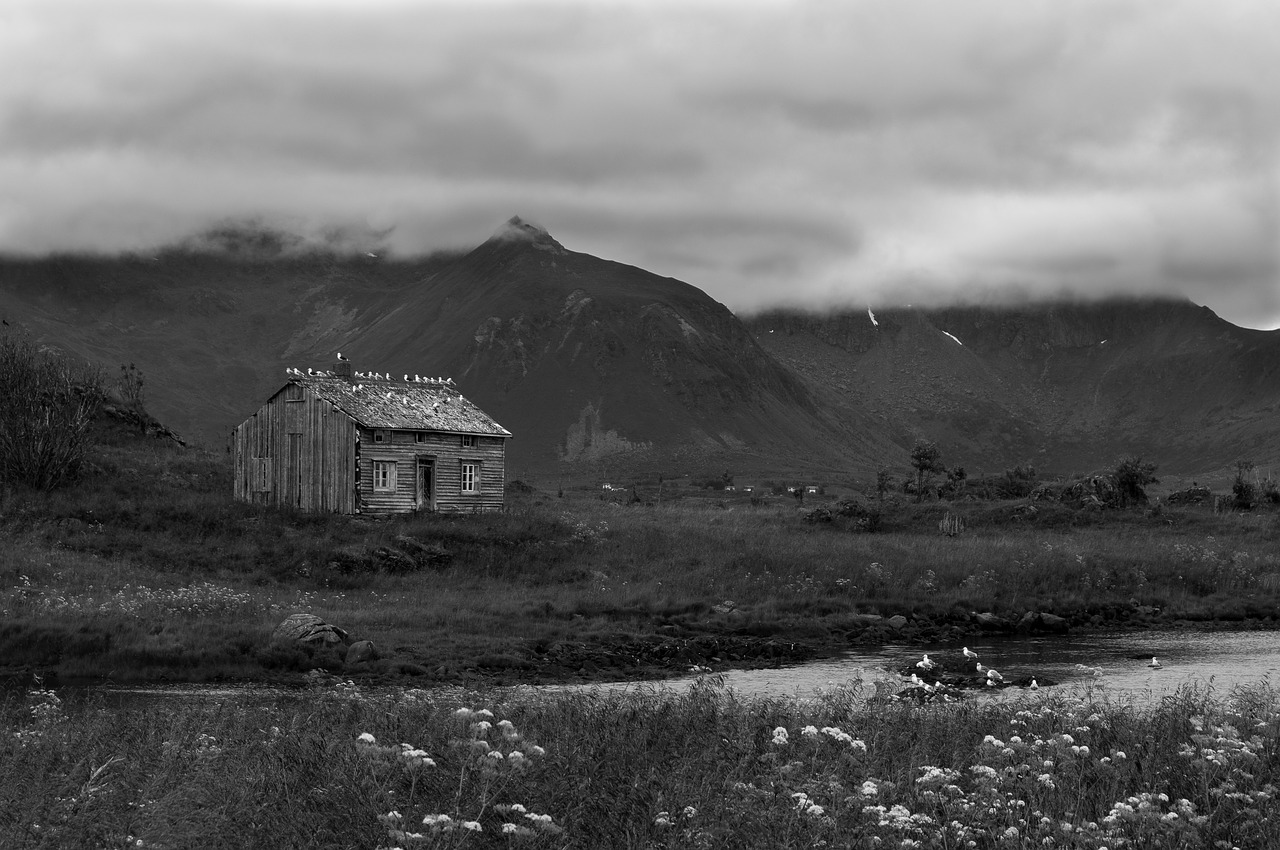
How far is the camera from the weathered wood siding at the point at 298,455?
5184 cm

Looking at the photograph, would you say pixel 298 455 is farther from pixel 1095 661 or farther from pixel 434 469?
A: pixel 1095 661

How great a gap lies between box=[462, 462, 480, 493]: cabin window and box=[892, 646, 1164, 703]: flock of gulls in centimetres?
3037

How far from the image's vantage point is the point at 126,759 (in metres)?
12.4

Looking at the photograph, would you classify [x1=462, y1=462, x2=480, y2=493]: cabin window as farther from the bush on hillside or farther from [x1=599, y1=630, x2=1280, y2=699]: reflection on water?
[x1=599, y1=630, x2=1280, y2=699]: reflection on water

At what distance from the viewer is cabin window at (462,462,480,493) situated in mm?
56562

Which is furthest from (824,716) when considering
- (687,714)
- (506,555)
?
(506,555)

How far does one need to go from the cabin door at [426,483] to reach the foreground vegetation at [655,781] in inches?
1517

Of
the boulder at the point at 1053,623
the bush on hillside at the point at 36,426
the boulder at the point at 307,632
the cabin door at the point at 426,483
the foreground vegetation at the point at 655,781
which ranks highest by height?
the bush on hillside at the point at 36,426

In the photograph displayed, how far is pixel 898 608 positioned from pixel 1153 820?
35365 millimetres

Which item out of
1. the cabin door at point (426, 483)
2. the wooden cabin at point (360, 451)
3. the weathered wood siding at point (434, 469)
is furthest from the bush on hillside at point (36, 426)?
the cabin door at point (426, 483)

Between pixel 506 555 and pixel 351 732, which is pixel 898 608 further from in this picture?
pixel 351 732

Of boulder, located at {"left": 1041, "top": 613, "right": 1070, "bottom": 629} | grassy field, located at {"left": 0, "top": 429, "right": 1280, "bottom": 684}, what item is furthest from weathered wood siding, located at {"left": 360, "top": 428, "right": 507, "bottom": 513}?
boulder, located at {"left": 1041, "top": 613, "right": 1070, "bottom": 629}

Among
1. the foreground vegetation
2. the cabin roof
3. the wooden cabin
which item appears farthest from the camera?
the cabin roof

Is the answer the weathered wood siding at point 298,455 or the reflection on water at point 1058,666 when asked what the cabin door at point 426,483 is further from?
the reflection on water at point 1058,666
